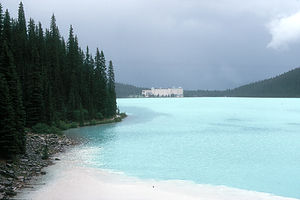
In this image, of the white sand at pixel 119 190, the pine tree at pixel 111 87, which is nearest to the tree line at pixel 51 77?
the pine tree at pixel 111 87

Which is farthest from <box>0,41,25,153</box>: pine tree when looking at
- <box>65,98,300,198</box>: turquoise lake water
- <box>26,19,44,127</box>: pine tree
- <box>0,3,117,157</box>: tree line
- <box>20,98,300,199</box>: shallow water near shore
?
<box>26,19,44,127</box>: pine tree

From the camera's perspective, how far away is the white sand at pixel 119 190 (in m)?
21.8

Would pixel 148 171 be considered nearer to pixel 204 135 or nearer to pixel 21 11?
pixel 204 135

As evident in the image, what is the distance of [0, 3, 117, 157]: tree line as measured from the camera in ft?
173

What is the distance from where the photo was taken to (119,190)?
927 inches

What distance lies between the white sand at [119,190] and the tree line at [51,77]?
704 centimetres

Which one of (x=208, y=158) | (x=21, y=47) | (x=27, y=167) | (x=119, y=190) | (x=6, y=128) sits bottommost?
(x=208, y=158)

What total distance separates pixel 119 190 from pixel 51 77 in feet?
Answer: 174

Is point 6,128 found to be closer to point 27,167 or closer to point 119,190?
point 27,167

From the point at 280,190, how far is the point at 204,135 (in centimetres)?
3214

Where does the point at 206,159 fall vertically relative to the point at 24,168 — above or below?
below

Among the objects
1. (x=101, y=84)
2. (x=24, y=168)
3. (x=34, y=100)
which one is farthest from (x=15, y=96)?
(x=101, y=84)

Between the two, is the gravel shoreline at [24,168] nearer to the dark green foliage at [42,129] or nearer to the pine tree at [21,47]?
the dark green foliage at [42,129]

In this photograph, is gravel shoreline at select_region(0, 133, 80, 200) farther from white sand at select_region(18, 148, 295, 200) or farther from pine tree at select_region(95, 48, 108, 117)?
pine tree at select_region(95, 48, 108, 117)
